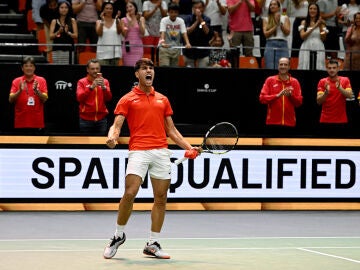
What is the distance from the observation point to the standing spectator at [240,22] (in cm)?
2048

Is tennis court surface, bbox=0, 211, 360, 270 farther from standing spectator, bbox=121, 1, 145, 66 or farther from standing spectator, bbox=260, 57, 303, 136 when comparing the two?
standing spectator, bbox=121, 1, 145, 66

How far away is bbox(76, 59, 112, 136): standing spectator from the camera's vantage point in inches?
655

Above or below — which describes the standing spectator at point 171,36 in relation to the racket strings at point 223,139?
above

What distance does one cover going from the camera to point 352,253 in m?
11.0

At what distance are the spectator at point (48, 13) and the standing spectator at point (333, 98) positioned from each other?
20.5 feet

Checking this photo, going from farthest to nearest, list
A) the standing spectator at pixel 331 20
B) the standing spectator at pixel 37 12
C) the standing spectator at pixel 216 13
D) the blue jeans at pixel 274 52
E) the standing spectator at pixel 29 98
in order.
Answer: the standing spectator at pixel 331 20, the standing spectator at pixel 216 13, the standing spectator at pixel 37 12, the blue jeans at pixel 274 52, the standing spectator at pixel 29 98

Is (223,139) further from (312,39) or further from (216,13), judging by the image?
(216,13)

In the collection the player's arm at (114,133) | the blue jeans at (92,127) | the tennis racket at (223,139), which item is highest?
the player's arm at (114,133)

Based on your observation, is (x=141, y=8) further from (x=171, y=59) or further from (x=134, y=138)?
(x=134, y=138)

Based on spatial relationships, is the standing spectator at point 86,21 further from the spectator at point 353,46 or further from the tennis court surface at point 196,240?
the tennis court surface at point 196,240

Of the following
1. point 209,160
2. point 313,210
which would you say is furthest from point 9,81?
point 313,210

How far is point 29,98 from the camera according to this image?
16844 mm

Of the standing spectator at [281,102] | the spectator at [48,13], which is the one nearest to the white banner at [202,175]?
the standing spectator at [281,102]

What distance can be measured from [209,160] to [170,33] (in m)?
4.64
